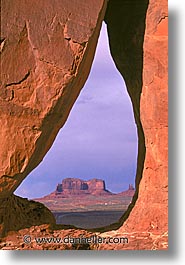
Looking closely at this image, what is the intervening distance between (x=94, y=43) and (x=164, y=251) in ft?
4.41

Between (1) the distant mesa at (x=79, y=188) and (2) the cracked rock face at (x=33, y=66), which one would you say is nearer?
(2) the cracked rock face at (x=33, y=66)

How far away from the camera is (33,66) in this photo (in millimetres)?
4453

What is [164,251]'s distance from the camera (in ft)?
15.1

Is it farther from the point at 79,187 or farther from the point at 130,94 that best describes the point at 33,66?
the point at 79,187

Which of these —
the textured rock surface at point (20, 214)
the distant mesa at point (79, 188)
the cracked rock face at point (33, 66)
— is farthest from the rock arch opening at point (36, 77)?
the distant mesa at point (79, 188)

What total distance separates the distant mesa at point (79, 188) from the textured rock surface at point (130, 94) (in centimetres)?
92

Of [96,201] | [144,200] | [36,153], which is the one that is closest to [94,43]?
[36,153]

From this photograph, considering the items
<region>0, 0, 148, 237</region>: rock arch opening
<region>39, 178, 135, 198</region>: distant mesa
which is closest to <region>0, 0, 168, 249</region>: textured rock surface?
<region>0, 0, 148, 237</region>: rock arch opening

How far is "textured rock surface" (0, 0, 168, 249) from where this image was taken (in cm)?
445

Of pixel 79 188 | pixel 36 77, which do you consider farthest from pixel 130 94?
pixel 79 188

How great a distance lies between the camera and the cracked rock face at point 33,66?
443 cm

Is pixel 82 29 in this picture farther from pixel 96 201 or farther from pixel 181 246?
pixel 96 201
